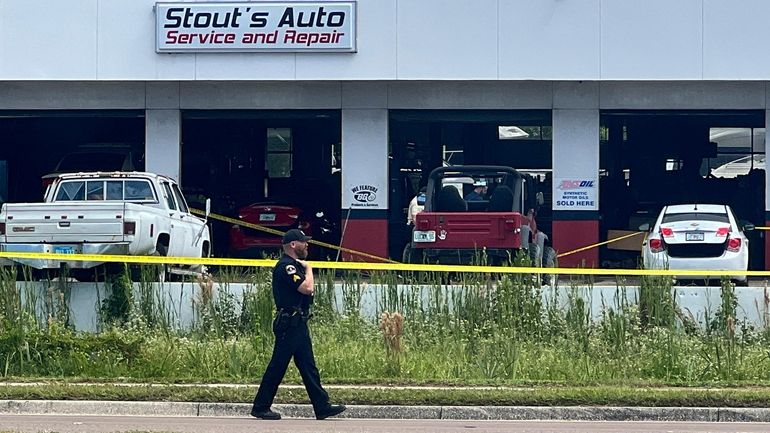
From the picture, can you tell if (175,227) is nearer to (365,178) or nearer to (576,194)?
(365,178)

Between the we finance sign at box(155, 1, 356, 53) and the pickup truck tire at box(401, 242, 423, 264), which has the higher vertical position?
the we finance sign at box(155, 1, 356, 53)

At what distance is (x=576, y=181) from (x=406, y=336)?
1400cm

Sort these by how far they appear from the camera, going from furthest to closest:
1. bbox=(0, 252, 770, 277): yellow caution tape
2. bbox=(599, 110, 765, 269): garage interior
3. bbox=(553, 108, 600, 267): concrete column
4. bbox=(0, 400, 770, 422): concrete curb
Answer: bbox=(599, 110, 765, 269): garage interior, bbox=(553, 108, 600, 267): concrete column, bbox=(0, 252, 770, 277): yellow caution tape, bbox=(0, 400, 770, 422): concrete curb

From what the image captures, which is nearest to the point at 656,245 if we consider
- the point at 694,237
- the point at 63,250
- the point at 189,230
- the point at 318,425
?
the point at 694,237

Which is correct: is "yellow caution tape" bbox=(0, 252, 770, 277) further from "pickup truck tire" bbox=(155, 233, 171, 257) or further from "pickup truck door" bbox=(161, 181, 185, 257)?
"pickup truck door" bbox=(161, 181, 185, 257)

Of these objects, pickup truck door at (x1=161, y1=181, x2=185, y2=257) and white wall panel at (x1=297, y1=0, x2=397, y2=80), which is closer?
pickup truck door at (x1=161, y1=181, x2=185, y2=257)

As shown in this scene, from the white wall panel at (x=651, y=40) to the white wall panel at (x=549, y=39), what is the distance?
1.01ft

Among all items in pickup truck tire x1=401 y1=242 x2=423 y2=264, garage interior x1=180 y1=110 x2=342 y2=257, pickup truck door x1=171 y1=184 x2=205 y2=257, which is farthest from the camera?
garage interior x1=180 y1=110 x2=342 y2=257

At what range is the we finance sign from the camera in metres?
29.5

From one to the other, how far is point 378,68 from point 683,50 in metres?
6.74

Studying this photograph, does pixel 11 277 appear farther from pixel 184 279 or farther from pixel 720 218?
pixel 720 218

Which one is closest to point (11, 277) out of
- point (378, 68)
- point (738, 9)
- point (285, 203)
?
point (378, 68)

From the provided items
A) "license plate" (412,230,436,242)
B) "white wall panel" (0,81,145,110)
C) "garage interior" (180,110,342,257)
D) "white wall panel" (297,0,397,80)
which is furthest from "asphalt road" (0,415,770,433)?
"garage interior" (180,110,342,257)

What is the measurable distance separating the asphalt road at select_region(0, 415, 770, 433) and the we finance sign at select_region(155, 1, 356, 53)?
660 inches
